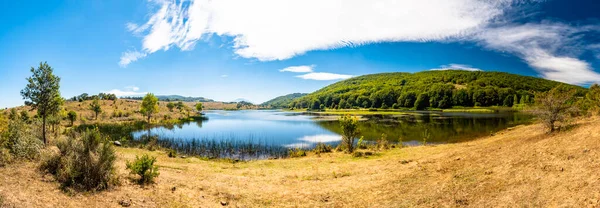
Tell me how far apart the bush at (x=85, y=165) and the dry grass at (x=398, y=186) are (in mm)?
466

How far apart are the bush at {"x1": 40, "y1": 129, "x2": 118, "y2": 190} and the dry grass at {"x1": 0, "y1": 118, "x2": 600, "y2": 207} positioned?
0.47 meters

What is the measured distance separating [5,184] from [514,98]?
16239cm

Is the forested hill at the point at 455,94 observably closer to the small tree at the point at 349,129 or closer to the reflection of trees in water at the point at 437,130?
the reflection of trees in water at the point at 437,130

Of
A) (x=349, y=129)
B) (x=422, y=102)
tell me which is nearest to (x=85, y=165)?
(x=349, y=129)

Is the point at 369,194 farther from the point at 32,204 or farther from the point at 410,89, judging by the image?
the point at 410,89

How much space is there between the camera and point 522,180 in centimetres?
830

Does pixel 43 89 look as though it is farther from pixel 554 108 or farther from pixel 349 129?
pixel 554 108

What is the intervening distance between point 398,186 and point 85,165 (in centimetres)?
1163

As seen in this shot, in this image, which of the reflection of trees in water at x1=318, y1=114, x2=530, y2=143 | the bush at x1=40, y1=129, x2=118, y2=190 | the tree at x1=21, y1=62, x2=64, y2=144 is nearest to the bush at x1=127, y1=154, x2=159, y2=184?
the bush at x1=40, y1=129, x2=118, y2=190

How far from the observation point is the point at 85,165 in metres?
9.64

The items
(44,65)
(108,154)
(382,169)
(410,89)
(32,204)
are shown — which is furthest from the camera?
(410,89)

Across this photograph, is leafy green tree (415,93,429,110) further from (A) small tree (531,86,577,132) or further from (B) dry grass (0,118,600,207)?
(B) dry grass (0,118,600,207)

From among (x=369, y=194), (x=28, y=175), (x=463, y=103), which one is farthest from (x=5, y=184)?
(x=463, y=103)

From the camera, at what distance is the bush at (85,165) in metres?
9.45
